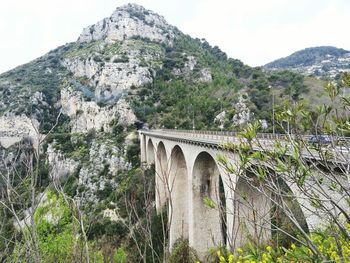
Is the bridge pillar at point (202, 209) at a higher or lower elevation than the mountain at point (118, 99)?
lower

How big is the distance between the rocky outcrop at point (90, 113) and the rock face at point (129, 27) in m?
26.8

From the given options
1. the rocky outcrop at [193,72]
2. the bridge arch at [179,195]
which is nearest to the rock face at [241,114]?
the bridge arch at [179,195]

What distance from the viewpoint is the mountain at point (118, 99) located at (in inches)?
1697

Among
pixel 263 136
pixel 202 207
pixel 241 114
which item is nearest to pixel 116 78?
pixel 241 114

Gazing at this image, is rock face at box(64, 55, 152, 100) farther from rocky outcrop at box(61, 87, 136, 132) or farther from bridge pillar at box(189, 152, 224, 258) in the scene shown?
bridge pillar at box(189, 152, 224, 258)

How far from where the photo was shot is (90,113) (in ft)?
206

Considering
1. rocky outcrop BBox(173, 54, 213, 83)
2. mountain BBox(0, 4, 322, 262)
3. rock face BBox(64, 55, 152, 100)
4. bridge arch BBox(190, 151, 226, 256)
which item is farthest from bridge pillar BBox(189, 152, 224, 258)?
rocky outcrop BBox(173, 54, 213, 83)

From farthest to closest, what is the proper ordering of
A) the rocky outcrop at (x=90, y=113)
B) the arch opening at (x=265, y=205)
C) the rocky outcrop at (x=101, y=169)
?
the rocky outcrop at (x=90, y=113) → the rocky outcrop at (x=101, y=169) → the arch opening at (x=265, y=205)

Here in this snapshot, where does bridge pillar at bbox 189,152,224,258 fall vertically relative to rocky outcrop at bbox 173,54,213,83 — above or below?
below

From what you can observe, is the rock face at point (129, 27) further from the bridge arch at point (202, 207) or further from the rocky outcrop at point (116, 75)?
the bridge arch at point (202, 207)

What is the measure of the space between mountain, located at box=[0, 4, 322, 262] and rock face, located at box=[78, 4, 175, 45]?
13.6 inches

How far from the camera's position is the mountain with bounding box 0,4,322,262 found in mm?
43094

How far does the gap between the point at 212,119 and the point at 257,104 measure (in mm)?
8307

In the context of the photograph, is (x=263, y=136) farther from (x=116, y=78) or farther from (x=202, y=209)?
(x=116, y=78)
